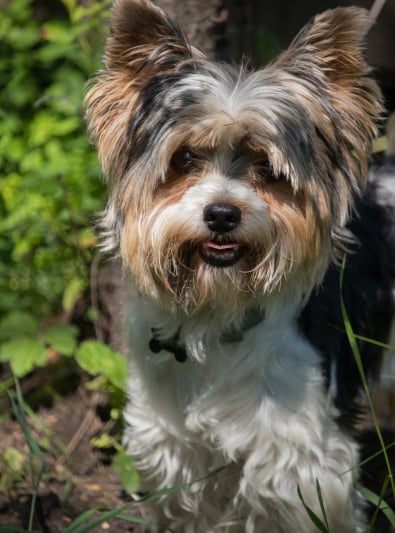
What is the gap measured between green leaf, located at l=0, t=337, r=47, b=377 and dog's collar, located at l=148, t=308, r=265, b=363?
1.00 m

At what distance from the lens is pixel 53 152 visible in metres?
5.10

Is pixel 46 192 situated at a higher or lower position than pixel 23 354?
higher

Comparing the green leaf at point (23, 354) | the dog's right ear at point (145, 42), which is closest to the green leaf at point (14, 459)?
the green leaf at point (23, 354)

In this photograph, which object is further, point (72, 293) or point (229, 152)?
point (72, 293)

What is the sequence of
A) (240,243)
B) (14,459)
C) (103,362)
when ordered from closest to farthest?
(240,243) < (103,362) < (14,459)

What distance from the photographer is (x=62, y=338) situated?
4430mm

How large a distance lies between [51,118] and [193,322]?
2.23m

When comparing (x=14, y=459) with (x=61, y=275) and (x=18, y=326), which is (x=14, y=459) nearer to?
(x=18, y=326)

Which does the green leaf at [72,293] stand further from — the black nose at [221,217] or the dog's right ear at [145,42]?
the black nose at [221,217]

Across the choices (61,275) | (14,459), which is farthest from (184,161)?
(61,275)

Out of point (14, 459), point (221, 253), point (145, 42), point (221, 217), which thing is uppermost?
point (145, 42)

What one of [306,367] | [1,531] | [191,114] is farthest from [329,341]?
[1,531]

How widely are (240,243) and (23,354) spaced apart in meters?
1.58

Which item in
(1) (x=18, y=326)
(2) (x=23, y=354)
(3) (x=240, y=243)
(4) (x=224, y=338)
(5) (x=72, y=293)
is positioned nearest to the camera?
(3) (x=240, y=243)
